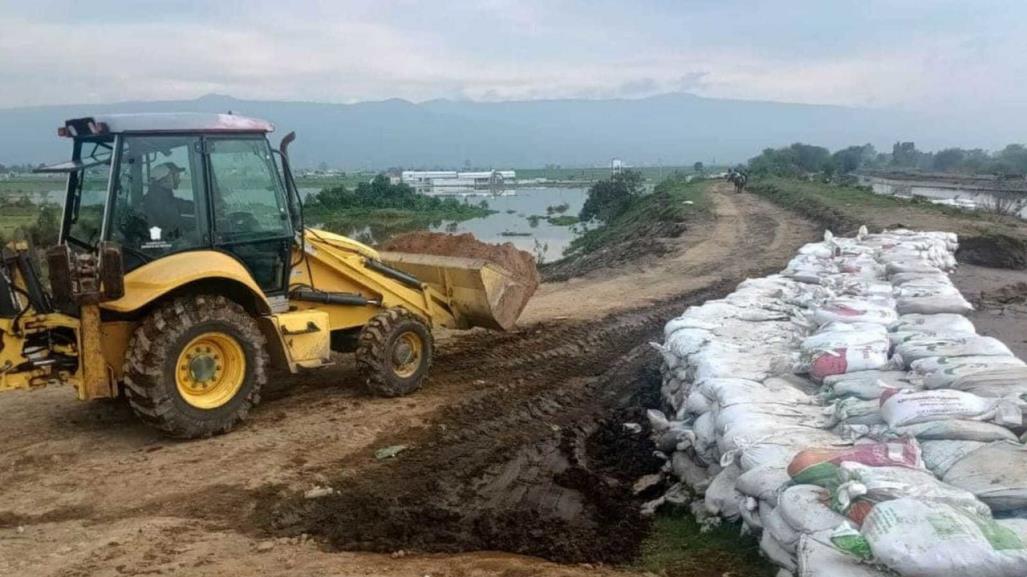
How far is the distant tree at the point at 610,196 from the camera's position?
37312mm

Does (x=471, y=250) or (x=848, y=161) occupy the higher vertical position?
(x=848, y=161)

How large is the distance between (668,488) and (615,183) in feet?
114

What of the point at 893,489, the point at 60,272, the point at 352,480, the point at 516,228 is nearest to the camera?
the point at 893,489

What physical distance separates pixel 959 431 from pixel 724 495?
113cm

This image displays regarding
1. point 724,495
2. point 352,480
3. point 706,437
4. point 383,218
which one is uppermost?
point 706,437

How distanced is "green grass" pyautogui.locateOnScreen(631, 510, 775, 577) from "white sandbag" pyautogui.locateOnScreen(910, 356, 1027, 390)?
141 cm

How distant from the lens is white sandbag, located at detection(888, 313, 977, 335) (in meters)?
6.03

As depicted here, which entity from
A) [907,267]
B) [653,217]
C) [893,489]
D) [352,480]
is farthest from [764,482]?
[653,217]

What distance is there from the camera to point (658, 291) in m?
11.3

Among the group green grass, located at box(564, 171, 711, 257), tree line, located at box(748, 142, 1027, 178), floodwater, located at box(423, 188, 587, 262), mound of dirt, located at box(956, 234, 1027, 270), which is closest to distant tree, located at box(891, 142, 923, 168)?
tree line, located at box(748, 142, 1027, 178)

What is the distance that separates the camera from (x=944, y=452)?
386cm

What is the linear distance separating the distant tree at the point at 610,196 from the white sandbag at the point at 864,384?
3126 centimetres

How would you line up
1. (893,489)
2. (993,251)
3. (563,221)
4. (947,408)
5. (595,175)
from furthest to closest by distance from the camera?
(595,175)
(563,221)
(993,251)
(947,408)
(893,489)

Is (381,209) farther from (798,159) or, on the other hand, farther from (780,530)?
(780,530)
